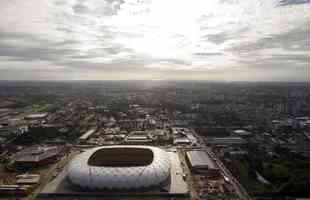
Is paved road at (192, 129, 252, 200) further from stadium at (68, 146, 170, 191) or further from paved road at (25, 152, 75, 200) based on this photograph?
paved road at (25, 152, 75, 200)

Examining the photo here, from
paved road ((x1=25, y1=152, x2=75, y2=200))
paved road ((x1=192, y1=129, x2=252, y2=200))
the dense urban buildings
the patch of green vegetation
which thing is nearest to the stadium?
the dense urban buildings

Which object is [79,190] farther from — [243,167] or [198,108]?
[198,108]

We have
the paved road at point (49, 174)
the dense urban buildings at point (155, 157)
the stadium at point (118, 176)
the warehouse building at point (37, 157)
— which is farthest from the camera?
the warehouse building at point (37, 157)

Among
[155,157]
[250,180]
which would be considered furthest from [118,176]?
[250,180]

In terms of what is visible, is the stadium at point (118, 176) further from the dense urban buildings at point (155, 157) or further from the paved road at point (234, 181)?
the paved road at point (234, 181)

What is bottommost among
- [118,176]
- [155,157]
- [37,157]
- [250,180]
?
[250,180]

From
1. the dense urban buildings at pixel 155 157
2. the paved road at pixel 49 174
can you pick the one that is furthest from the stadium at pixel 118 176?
the paved road at pixel 49 174

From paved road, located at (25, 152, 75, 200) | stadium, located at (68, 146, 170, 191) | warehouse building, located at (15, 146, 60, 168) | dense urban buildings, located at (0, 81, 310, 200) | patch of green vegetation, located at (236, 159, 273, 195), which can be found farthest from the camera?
warehouse building, located at (15, 146, 60, 168)

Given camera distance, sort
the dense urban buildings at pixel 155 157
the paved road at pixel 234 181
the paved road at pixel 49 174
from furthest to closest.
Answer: the paved road at pixel 234 181
the paved road at pixel 49 174
the dense urban buildings at pixel 155 157

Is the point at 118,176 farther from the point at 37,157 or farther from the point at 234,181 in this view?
the point at 37,157

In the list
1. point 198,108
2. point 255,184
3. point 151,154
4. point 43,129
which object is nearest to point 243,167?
point 255,184

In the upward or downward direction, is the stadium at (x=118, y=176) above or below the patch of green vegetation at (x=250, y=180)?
above

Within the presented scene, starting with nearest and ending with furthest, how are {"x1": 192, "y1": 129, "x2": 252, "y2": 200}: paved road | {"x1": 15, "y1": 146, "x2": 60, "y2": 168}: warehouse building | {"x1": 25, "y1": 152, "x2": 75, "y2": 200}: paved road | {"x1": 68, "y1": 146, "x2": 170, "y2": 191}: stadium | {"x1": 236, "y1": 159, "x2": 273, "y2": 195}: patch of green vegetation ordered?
{"x1": 68, "y1": 146, "x2": 170, "y2": 191}: stadium → {"x1": 25, "y1": 152, "x2": 75, "y2": 200}: paved road → {"x1": 192, "y1": 129, "x2": 252, "y2": 200}: paved road → {"x1": 236, "y1": 159, "x2": 273, "y2": 195}: patch of green vegetation → {"x1": 15, "y1": 146, "x2": 60, "y2": 168}: warehouse building
